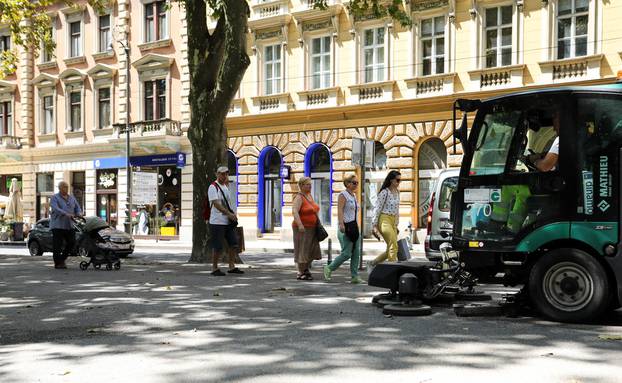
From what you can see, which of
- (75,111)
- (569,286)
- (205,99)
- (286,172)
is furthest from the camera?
(75,111)

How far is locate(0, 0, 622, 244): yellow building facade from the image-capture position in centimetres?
2247

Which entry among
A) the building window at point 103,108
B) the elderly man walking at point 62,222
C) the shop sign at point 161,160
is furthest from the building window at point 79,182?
the elderly man walking at point 62,222

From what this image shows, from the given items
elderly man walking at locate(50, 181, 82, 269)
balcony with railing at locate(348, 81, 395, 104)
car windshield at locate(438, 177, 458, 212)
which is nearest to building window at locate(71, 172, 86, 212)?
balcony with railing at locate(348, 81, 395, 104)

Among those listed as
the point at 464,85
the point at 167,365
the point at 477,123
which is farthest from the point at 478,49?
the point at 167,365

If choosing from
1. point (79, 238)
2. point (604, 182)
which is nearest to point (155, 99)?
point (79, 238)

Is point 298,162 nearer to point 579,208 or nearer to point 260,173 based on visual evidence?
point 260,173

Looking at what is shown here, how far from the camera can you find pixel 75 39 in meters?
35.8

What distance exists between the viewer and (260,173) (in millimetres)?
29000

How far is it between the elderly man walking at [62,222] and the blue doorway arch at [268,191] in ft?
48.9

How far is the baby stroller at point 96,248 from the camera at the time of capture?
13812mm

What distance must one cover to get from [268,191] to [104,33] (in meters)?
12.8

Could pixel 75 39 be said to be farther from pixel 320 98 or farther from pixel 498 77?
pixel 498 77

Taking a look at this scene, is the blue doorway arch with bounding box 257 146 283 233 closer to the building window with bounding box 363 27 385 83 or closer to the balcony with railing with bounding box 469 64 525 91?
the building window with bounding box 363 27 385 83

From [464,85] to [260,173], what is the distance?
9.51 m
